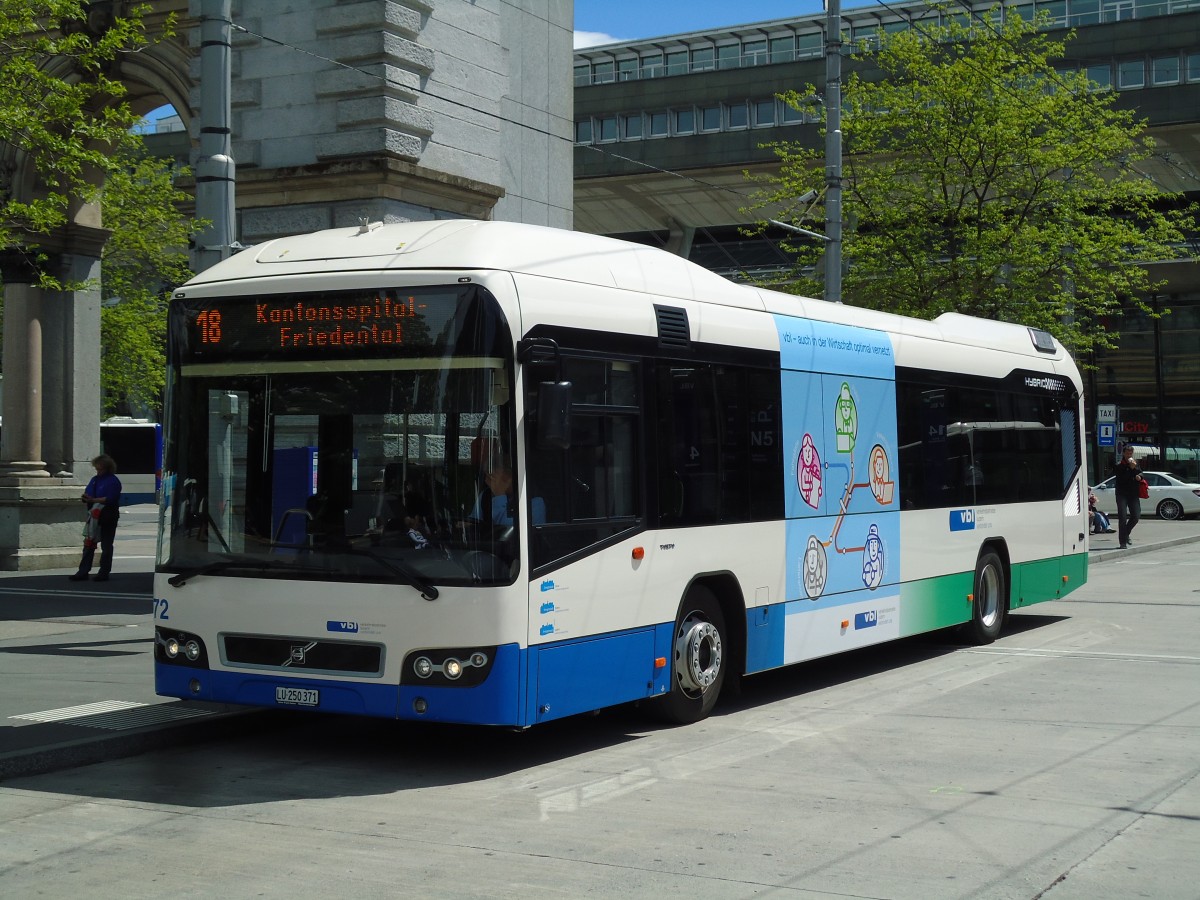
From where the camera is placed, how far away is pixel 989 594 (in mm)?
14391

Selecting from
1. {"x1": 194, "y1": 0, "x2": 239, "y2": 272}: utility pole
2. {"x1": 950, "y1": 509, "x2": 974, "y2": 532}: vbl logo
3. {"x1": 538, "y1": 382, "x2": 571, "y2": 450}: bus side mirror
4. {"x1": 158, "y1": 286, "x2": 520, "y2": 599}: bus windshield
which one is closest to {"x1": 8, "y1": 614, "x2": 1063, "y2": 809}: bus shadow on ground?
{"x1": 158, "y1": 286, "x2": 520, "y2": 599}: bus windshield

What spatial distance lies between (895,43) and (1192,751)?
21367mm

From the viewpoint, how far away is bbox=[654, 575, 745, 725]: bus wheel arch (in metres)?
9.44

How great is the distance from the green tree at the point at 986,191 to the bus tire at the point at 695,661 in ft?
57.8

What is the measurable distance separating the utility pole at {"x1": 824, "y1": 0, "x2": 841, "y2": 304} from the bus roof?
1022cm

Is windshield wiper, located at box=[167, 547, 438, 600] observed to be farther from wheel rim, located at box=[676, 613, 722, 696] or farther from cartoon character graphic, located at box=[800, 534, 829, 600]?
cartoon character graphic, located at box=[800, 534, 829, 600]

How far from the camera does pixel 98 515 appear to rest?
19.8 meters

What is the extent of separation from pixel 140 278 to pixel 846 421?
32400 millimetres

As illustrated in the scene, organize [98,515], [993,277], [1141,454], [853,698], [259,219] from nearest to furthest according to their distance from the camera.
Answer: [853,698] < [259,219] < [98,515] < [993,277] < [1141,454]

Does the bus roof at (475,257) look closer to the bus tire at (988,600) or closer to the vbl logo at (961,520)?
the vbl logo at (961,520)

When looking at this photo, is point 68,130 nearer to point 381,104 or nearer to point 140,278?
point 381,104

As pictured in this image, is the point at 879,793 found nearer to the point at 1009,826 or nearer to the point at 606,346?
the point at 1009,826

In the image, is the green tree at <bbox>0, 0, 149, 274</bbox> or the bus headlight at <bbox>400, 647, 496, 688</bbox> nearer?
the bus headlight at <bbox>400, 647, 496, 688</bbox>

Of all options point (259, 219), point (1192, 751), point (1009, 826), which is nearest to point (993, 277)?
point (259, 219)
